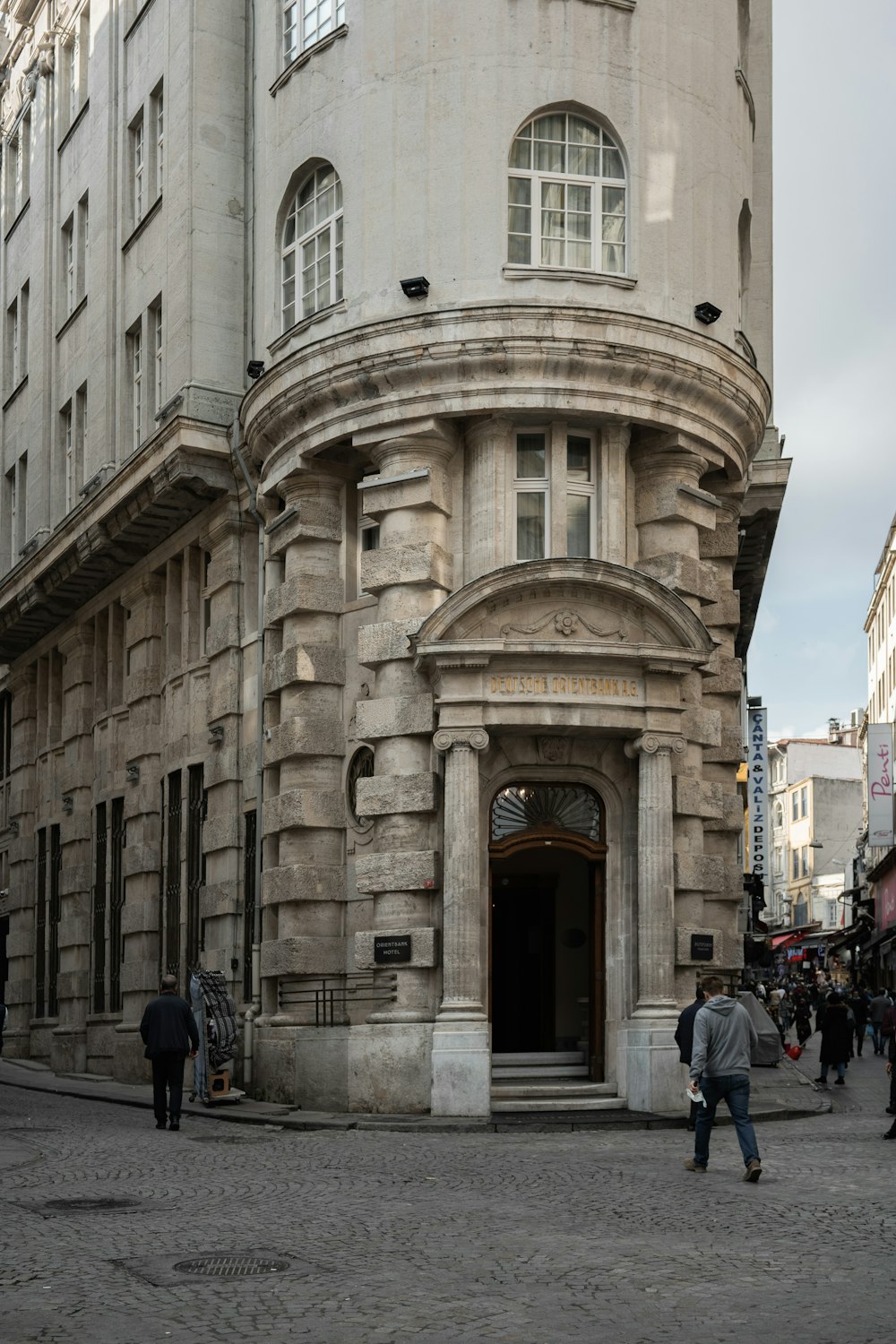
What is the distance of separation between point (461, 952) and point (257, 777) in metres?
5.18

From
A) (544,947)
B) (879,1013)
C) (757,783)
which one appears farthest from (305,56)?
(879,1013)

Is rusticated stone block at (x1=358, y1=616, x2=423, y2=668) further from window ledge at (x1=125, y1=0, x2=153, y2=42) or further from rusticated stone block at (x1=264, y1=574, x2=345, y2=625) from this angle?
window ledge at (x1=125, y1=0, x2=153, y2=42)

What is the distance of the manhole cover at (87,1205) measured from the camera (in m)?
13.0

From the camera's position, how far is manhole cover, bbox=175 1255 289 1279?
405 inches

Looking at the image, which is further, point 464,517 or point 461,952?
point 464,517

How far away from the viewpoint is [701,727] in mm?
23312

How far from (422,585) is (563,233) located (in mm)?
4971

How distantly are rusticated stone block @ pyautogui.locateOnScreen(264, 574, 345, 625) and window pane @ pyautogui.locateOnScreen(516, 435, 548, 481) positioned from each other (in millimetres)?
2962

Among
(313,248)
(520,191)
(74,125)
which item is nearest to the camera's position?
(520,191)

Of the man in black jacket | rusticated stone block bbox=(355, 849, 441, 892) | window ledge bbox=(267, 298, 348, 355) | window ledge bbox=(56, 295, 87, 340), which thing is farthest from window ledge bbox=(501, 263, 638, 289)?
window ledge bbox=(56, 295, 87, 340)

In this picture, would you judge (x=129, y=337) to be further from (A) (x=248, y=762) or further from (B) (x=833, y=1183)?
(B) (x=833, y=1183)

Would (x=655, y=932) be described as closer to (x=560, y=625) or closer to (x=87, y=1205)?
(x=560, y=625)

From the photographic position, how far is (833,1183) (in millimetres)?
14359

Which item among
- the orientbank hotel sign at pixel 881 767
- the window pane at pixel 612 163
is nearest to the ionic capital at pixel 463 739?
the window pane at pixel 612 163
